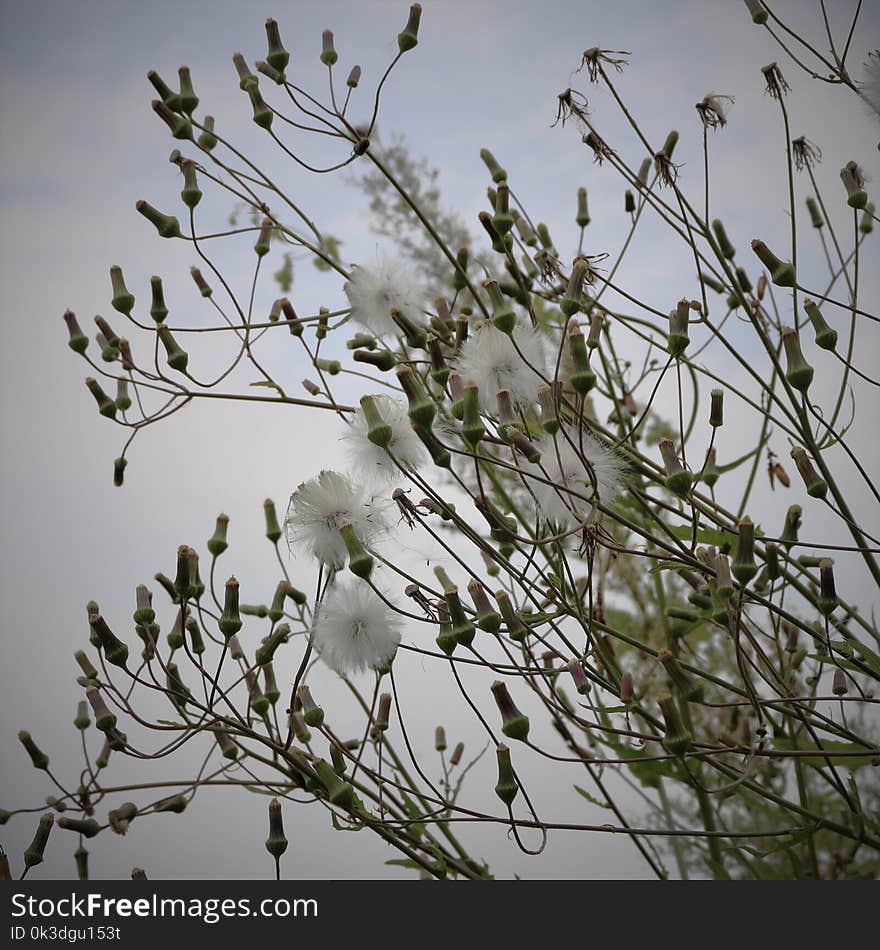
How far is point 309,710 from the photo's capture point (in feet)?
2.08

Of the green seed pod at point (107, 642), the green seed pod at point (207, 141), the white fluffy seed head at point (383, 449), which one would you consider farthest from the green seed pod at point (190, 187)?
the green seed pod at point (107, 642)

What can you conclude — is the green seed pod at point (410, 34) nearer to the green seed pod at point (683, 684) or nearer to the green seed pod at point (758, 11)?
the green seed pod at point (758, 11)

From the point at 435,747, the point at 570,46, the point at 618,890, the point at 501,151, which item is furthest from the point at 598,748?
the point at 570,46

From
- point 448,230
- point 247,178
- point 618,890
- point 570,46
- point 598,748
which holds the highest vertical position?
point 570,46

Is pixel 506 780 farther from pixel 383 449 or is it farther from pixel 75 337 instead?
pixel 75 337

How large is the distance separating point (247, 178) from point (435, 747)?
628 mm

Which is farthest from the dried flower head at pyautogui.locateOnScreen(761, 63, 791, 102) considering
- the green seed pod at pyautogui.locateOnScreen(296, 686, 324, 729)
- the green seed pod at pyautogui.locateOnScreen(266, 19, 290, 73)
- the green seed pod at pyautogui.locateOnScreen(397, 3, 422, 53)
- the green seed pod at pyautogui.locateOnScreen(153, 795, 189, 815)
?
the green seed pod at pyautogui.locateOnScreen(153, 795, 189, 815)

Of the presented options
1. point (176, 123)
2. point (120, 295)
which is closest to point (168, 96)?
point (176, 123)

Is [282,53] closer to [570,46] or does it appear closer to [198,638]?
[198,638]

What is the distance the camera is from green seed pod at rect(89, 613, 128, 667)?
26.3 inches

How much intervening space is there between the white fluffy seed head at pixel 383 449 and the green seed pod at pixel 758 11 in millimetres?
426

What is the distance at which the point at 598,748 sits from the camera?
0.97 metres

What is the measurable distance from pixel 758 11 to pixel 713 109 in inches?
3.2

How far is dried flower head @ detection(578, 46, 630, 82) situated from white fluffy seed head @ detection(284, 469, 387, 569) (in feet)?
1.44
